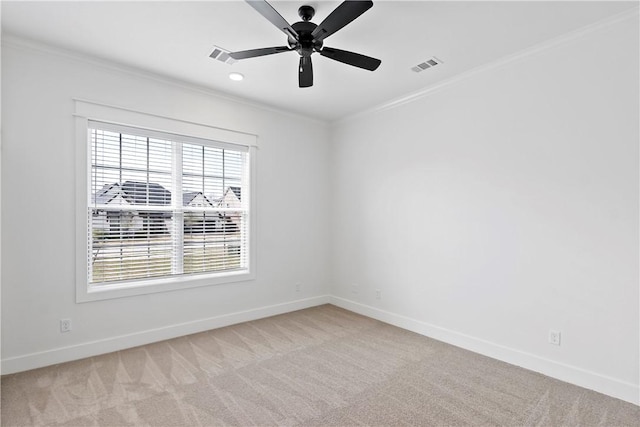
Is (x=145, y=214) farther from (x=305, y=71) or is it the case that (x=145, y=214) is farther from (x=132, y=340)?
(x=305, y=71)

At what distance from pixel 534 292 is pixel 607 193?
0.96 metres

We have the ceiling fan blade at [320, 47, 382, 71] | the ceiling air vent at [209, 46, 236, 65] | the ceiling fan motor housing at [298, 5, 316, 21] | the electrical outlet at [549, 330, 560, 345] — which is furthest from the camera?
the ceiling air vent at [209, 46, 236, 65]

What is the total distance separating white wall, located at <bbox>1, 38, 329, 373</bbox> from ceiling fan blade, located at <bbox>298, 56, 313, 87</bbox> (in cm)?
165

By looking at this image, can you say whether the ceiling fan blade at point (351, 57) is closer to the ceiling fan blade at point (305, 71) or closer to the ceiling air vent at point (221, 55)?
the ceiling fan blade at point (305, 71)

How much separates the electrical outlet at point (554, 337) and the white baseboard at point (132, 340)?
9.54 feet

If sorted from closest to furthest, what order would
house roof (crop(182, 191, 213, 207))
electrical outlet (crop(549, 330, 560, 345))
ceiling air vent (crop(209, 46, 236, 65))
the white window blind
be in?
1. electrical outlet (crop(549, 330, 560, 345))
2. ceiling air vent (crop(209, 46, 236, 65))
3. the white window blind
4. house roof (crop(182, 191, 213, 207))

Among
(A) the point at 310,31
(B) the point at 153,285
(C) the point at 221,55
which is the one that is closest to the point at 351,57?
(A) the point at 310,31

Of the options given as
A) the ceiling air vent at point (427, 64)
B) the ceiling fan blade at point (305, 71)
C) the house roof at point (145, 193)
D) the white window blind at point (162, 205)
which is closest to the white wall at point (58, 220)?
the white window blind at point (162, 205)

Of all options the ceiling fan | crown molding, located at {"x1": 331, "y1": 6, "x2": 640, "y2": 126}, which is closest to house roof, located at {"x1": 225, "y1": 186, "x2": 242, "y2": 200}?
the ceiling fan

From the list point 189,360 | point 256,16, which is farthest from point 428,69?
point 189,360

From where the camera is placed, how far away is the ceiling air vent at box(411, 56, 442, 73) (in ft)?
10.1

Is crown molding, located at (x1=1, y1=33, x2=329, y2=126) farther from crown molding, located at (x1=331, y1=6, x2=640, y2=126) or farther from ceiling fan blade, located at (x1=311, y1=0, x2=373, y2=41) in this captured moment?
ceiling fan blade, located at (x1=311, y1=0, x2=373, y2=41)

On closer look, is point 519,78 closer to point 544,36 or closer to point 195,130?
point 544,36

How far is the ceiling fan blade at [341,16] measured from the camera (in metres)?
1.90
